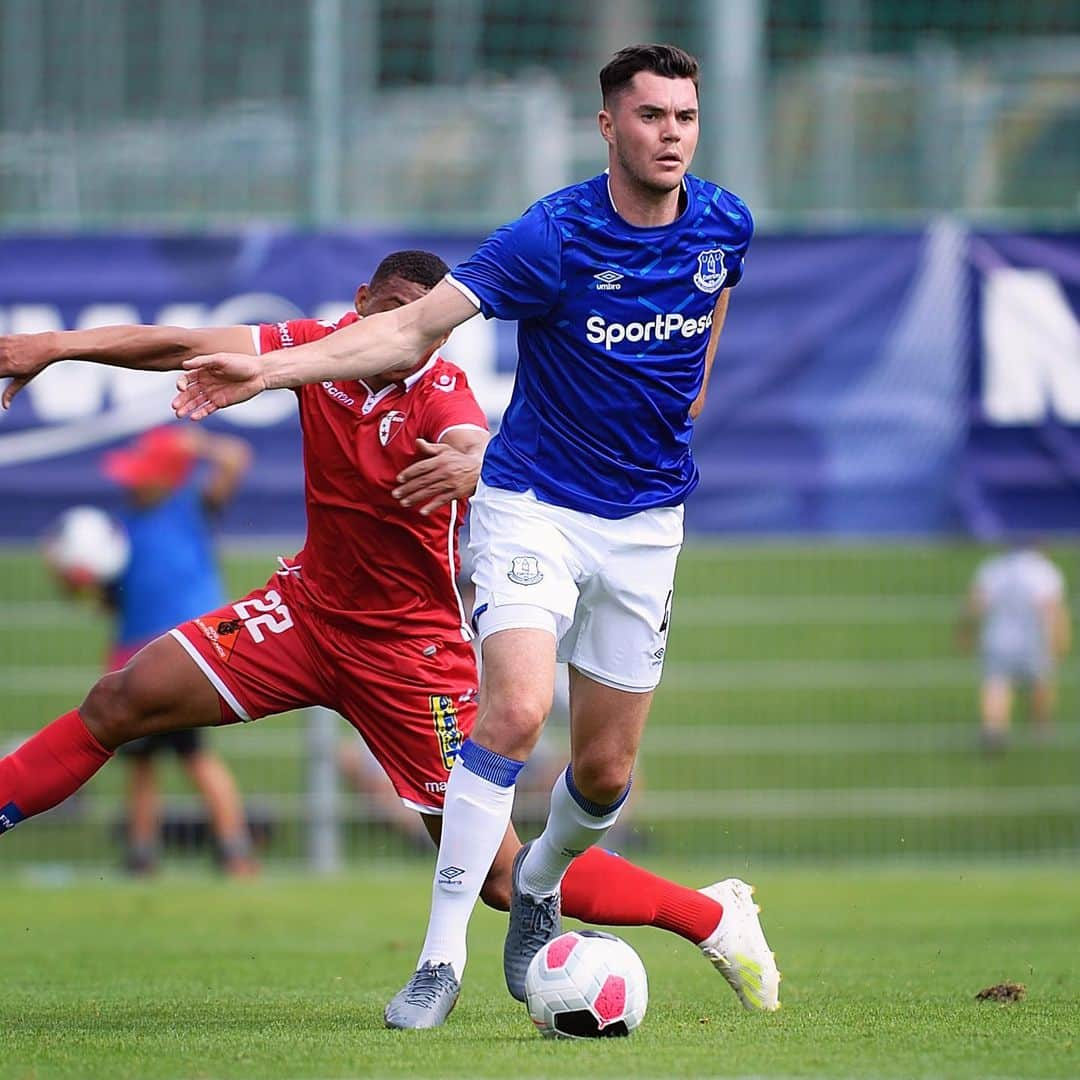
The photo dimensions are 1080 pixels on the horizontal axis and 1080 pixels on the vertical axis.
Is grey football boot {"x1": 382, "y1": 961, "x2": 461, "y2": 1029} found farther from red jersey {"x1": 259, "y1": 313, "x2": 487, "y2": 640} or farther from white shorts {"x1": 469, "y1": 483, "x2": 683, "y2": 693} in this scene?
red jersey {"x1": 259, "y1": 313, "x2": 487, "y2": 640}

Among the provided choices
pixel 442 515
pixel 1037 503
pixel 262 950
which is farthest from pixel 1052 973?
pixel 1037 503

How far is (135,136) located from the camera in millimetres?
13266

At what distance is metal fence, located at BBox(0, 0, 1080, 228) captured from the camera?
12.7m

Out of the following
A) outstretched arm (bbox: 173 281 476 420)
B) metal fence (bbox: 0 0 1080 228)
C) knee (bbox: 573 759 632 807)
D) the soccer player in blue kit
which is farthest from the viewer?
metal fence (bbox: 0 0 1080 228)

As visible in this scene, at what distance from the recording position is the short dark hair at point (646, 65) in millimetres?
6008

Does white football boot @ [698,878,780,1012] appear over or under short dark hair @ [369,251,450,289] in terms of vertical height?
under

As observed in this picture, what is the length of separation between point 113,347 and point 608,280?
1.51 meters

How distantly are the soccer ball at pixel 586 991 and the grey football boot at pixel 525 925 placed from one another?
0.58m

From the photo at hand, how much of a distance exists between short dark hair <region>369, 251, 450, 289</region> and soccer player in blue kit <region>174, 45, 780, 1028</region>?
47 centimetres

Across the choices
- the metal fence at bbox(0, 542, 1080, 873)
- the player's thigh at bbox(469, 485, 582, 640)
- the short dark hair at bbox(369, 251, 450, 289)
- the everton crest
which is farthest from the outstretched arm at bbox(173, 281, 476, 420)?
the metal fence at bbox(0, 542, 1080, 873)

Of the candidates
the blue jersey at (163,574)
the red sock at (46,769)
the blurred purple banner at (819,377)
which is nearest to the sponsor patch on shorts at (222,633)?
the red sock at (46,769)

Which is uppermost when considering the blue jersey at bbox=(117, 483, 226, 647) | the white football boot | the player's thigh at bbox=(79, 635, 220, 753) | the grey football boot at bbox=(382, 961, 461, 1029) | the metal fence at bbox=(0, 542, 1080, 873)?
the player's thigh at bbox=(79, 635, 220, 753)

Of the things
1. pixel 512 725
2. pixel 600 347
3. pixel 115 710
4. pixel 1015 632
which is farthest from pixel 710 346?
pixel 1015 632

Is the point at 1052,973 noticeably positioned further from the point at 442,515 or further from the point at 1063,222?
the point at 1063,222
